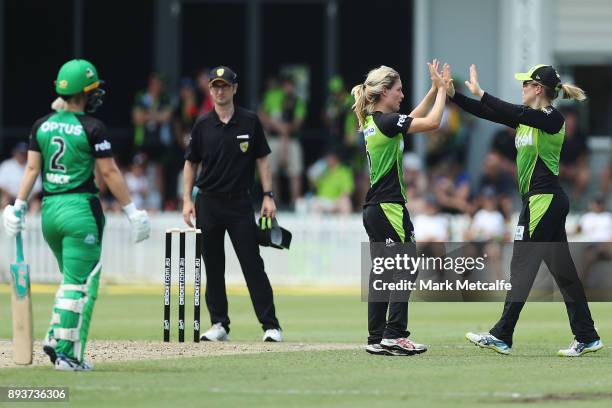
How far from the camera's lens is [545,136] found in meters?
Result: 11.1

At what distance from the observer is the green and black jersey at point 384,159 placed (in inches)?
430

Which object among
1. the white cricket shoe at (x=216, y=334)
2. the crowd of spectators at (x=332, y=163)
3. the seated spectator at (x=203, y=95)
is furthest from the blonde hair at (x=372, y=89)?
the seated spectator at (x=203, y=95)

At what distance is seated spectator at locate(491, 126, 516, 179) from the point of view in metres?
22.7

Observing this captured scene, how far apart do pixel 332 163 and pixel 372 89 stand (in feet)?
40.1

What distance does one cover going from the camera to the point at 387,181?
36.0 ft

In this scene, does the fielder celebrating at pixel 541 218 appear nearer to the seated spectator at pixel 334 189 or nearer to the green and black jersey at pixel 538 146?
the green and black jersey at pixel 538 146

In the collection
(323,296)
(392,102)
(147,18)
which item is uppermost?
(147,18)

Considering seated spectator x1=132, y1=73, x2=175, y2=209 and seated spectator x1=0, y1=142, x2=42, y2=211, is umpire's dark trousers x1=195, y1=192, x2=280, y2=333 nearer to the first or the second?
seated spectator x1=0, y1=142, x2=42, y2=211

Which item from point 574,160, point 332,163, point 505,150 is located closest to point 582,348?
point 505,150

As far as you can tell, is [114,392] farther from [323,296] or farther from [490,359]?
[323,296]

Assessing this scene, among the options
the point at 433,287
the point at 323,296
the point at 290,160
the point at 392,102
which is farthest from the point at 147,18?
the point at 392,102

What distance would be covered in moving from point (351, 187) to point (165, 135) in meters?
3.31

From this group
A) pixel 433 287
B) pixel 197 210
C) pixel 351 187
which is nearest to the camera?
pixel 197 210

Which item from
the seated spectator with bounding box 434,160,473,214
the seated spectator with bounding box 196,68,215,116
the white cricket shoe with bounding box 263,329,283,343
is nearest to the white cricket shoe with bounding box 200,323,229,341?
the white cricket shoe with bounding box 263,329,283,343
